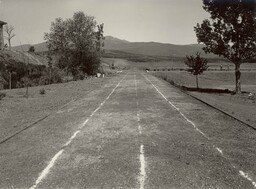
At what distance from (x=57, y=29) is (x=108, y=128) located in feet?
163

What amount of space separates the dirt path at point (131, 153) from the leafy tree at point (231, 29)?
69.6 ft

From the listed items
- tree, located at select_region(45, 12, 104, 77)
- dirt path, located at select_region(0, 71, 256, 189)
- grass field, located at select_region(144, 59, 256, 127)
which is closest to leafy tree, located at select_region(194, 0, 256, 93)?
grass field, located at select_region(144, 59, 256, 127)

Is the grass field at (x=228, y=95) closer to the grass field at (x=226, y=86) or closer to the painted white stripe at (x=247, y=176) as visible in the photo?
the grass field at (x=226, y=86)

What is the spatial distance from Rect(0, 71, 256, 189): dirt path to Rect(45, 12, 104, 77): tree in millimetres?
44810

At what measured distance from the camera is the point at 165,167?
9109mm

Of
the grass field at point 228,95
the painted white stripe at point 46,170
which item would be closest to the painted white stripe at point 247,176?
the painted white stripe at point 46,170

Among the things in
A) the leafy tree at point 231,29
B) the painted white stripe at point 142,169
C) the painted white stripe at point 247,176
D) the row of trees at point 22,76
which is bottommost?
the painted white stripe at point 247,176

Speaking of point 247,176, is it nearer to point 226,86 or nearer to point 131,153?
point 131,153

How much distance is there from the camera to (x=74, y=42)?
2397 inches

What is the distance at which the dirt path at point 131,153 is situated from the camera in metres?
8.18

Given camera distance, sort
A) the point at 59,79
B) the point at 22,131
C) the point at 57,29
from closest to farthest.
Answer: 1. the point at 22,131
2. the point at 59,79
3. the point at 57,29

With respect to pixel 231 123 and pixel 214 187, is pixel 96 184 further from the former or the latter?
pixel 231 123

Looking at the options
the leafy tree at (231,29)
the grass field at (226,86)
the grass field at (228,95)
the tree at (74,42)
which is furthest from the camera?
the tree at (74,42)

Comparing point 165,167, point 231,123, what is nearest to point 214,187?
point 165,167
